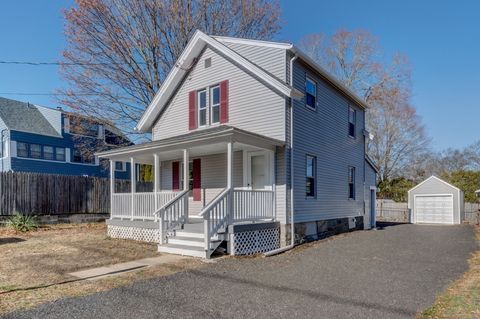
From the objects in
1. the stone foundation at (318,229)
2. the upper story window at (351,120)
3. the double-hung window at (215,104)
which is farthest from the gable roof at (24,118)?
the stone foundation at (318,229)

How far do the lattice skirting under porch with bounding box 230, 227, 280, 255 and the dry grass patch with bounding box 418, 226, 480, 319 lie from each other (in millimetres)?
5040

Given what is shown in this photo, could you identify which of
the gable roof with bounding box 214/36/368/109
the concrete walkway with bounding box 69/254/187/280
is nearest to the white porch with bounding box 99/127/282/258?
the concrete walkway with bounding box 69/254/187/280

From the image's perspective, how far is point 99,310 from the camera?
539 centimetres

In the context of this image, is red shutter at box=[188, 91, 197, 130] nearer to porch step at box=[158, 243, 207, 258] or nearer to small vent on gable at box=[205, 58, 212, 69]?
small vent on gable at box=[205, 58, 212, 69]

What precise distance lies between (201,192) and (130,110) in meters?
8.43

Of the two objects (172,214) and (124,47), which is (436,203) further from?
(124,47)

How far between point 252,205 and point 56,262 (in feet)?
17.4

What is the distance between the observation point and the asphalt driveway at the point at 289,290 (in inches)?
212

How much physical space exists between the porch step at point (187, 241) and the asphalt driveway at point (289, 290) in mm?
1187

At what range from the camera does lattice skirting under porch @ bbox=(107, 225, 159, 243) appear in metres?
12.3

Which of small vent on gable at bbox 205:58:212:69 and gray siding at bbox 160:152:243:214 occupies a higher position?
small vent on gable at bbox 205:58:212:69

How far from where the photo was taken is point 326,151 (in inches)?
564

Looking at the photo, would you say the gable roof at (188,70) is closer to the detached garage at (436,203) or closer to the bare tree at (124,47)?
the bare tree at (124,47)

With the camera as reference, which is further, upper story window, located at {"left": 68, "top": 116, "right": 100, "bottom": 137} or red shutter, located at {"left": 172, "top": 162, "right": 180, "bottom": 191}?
upper story window, located at {"left": 68, "top": 116, "right": 100, "bottom": 137}
